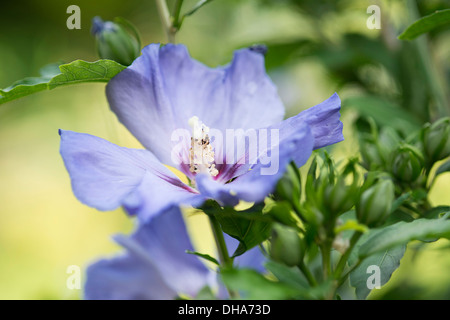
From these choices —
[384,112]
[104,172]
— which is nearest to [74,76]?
[104,172]

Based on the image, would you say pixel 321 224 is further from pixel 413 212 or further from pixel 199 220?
pixel 199 220

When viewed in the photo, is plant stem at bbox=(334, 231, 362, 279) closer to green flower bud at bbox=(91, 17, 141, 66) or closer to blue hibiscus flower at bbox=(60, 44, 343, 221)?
blue hibiscus flower at bbox=(60, 44, 343, 221)

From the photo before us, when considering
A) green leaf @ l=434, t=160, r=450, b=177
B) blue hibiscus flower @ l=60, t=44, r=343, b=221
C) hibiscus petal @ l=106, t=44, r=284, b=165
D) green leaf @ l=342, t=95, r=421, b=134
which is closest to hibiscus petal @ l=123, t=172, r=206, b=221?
blue hibiscus flower @ l=60, t=44, r=343, b=221

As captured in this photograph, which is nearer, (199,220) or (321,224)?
(321,224)

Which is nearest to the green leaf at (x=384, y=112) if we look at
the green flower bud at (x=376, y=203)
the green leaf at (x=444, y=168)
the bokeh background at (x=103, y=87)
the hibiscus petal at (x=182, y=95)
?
the bokeh background at (x=103, y=87)
